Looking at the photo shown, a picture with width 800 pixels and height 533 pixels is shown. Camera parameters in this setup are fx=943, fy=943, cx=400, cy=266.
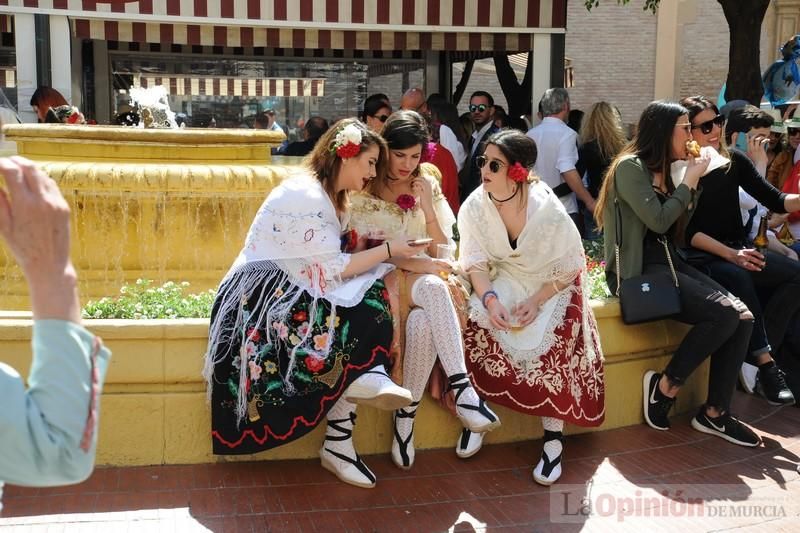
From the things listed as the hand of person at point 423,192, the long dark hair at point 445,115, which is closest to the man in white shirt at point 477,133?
the long dark hair at point 445,115

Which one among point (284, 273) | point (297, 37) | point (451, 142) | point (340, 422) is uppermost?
point (297, 37)

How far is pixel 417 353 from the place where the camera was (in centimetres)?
425

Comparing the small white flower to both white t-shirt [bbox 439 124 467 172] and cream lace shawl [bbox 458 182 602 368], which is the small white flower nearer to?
cream lace shawl [bbox 458 182 602 368]

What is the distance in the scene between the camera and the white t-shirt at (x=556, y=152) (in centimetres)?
738

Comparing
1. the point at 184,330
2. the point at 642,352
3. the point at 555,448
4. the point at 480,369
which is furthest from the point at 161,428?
the point at 642,352

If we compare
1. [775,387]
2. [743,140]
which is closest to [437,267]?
[775,387]

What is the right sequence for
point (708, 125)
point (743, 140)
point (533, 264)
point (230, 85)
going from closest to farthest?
point (533, 264) < point (708, 125) < point (743, 140) < point (230, 85)

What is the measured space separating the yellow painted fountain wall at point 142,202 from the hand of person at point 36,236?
4.00m

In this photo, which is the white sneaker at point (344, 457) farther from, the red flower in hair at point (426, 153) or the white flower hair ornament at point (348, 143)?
the red flower in hair at point (426, 153)

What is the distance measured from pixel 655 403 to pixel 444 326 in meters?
1.48

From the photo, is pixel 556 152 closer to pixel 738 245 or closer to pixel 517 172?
pixel 738 245

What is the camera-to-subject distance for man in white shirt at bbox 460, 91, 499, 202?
7766mm

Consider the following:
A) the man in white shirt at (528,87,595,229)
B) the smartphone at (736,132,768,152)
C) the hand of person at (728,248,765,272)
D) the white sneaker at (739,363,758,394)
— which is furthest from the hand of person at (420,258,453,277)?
the man in white shirt at (528,87,595,229)

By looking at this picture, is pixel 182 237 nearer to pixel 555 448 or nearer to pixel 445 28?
pixel 555 448
